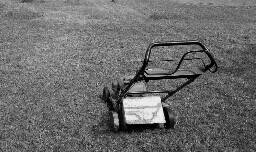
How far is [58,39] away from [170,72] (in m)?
11.8

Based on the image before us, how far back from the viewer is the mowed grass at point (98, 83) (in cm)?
770

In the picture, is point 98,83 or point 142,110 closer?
point 142,110

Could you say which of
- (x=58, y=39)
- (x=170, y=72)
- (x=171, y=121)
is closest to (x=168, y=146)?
(x=171, y=121)

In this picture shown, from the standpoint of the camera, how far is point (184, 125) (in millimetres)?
8477

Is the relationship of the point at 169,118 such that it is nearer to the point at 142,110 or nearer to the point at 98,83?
the point at 142,110

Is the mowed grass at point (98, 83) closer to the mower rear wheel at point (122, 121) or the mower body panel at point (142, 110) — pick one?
the mower rear wheel at point (122, 121)

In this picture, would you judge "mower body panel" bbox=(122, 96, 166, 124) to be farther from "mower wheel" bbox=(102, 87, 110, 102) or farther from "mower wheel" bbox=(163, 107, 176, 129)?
"mower wheel" bbox=(102, 87, 110, 102)

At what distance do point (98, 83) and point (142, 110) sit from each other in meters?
3.88

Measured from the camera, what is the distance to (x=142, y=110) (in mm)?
7871

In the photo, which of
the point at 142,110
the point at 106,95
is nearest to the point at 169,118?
the point at 142,110

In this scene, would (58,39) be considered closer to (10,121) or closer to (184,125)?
(10,121)

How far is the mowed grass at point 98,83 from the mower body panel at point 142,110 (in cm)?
36

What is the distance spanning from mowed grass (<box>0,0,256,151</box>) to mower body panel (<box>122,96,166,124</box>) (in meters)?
0.36

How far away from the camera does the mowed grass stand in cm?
770
